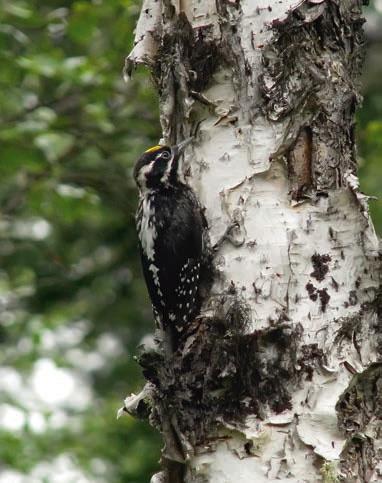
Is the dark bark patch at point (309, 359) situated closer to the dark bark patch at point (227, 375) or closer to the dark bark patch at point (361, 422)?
the dark bark patch at point (227, 375)

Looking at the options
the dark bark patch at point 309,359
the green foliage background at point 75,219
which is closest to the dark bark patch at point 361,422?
the dark bark patch at point 309,359

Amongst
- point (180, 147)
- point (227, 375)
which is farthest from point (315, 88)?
point (227, 375)

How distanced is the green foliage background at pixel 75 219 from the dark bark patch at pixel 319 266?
231cm

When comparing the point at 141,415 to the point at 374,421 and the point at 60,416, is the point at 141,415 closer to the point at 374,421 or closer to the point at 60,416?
the point at 374,421

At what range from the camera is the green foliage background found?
5.87 metres

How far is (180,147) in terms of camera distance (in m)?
3.98

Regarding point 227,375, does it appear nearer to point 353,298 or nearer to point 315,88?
point 353,298

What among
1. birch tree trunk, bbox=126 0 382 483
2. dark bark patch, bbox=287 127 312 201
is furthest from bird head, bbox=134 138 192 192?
dark bark patch, bbox=287 127 312 201

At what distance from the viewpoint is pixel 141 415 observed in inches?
143

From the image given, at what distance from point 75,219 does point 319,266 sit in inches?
141

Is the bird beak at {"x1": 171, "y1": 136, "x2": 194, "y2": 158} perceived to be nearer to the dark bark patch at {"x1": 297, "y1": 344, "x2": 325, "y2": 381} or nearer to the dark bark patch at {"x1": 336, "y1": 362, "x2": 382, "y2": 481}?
the dark bark patch at {"x1": 297, "y1": 344, "x2": 325, "y2": 381}

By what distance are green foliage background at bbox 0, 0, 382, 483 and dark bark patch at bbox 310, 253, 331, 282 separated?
2.31 meters

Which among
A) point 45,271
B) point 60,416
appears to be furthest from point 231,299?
point 60,416

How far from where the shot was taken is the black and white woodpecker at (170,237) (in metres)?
3.89
